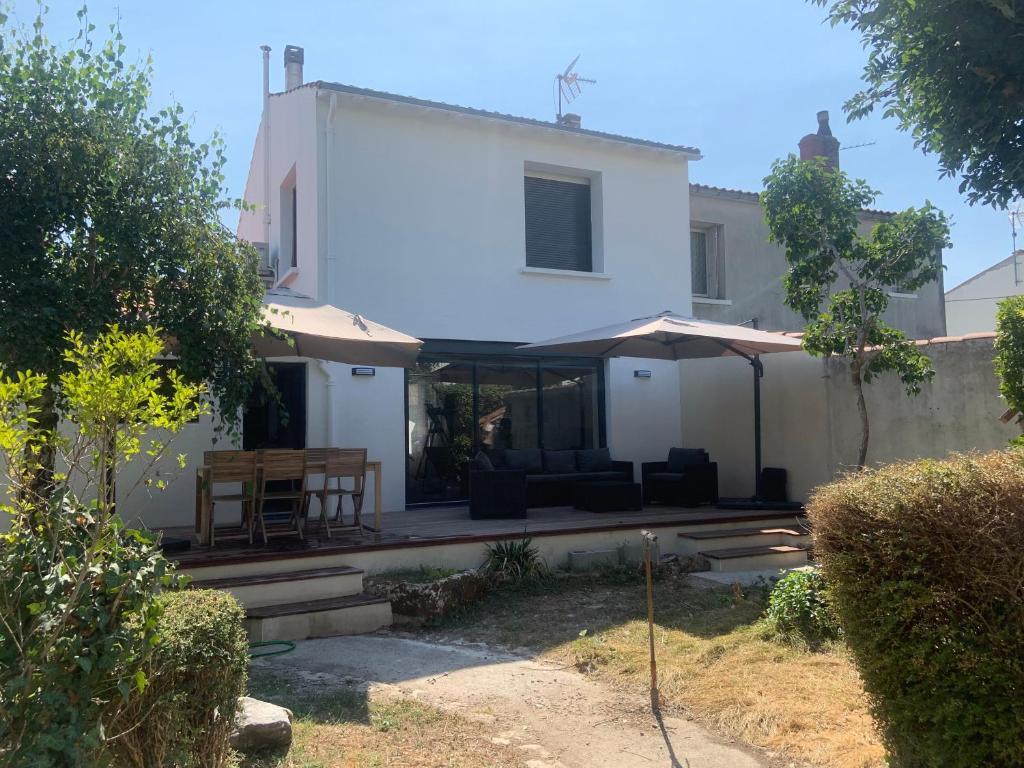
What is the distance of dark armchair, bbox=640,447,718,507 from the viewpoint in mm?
11227

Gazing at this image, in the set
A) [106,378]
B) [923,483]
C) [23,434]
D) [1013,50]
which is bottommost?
[923,483]

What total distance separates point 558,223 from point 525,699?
878 centimetres

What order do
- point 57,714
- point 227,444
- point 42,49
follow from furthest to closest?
1. point 227,444
2. point 42,49
3. point 57,714

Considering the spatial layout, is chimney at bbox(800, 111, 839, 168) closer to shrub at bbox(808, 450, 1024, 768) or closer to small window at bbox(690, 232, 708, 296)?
small window at bbox(690, 232, 708, 296)

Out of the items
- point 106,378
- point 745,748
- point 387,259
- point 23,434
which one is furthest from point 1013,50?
point 387,259

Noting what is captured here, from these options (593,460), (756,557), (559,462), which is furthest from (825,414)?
(559,462)

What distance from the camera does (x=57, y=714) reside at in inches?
101

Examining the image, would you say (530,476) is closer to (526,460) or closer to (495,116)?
(526,460)

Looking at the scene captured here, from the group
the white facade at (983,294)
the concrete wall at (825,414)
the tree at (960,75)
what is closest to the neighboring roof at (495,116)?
the concrete wall at (825,414)

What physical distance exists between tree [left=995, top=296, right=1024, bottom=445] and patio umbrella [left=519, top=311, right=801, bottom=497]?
10.4 ft

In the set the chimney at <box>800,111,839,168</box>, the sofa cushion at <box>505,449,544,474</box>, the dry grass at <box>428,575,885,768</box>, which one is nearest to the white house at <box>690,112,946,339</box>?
the chimney at <box>800,111,839,168</box>

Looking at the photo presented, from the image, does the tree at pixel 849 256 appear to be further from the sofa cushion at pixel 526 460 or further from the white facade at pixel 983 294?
the white facade at pixel 983 294

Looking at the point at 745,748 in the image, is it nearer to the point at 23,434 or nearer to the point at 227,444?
the point at 23,434

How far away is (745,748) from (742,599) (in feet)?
10.4
